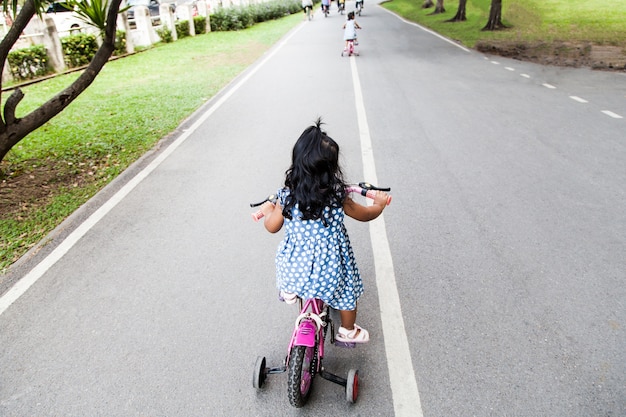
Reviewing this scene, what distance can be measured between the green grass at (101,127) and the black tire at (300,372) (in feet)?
10.6

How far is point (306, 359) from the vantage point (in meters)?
2.35

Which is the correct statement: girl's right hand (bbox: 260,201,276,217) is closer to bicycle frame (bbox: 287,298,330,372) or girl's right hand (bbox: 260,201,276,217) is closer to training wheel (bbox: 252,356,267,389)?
bicycle frame (bbox: 287,298,330,372)

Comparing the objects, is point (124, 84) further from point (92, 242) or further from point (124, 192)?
point (92, 242)

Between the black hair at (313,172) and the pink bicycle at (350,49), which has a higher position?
the pink bicycle at (350,49)

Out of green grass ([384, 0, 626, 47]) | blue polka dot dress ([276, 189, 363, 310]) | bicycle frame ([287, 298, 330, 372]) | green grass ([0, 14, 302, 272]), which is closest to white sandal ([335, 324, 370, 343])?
bicycle frame ([287, 298, 330, 372])

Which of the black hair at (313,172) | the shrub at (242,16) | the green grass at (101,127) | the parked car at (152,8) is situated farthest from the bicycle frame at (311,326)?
the shrub at (242,16)

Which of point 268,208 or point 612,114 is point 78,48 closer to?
point 268,208

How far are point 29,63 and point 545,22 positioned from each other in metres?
21.2

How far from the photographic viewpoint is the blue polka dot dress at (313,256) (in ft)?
7.69

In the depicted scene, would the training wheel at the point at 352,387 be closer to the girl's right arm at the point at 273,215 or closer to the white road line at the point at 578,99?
the girl's right arm at the point at 273,215

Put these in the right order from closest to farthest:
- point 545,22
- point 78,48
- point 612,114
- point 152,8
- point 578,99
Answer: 1. point 612,114
2. point 578,99
3. point 78,48
4. point 545,22
5. point 152,8

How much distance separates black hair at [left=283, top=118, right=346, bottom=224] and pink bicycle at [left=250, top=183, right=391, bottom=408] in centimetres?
19

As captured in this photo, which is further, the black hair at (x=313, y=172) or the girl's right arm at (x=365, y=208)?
the girl's right arm at (x=365, y=208)

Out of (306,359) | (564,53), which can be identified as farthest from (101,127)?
(564,53)
